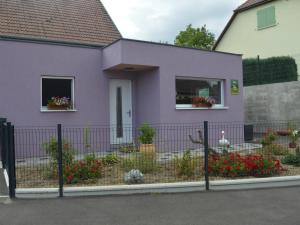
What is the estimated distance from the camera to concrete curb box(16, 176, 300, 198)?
23.6ft

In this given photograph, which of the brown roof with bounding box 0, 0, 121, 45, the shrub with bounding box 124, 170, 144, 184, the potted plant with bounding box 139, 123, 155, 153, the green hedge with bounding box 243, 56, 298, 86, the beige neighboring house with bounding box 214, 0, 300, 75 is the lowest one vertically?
the shrub with bounding box 124, 170, 144, 184

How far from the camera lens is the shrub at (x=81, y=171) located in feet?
25.9

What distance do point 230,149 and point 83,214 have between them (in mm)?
5924

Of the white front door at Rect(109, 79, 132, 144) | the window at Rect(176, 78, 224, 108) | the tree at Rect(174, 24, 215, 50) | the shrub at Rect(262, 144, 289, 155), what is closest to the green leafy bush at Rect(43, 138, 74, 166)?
the white front door at Rect(109, 79, 132, 144)

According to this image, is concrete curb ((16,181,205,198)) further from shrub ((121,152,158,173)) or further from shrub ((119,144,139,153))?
shrub ((119,144,139,153))

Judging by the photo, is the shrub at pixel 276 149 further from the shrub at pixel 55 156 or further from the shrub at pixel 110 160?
the shrub at pixel 55 156

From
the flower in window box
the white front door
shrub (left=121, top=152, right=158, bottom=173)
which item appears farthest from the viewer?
the flower in window box

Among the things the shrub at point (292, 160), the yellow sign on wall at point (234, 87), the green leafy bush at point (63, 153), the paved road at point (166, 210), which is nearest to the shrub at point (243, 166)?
the paved road at point (166, 210)

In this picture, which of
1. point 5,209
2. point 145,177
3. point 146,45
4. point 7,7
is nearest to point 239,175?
point 145,177

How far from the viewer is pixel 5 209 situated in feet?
21.1

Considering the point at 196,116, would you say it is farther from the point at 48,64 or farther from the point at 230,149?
the point at 48,64

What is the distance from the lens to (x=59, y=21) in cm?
1532

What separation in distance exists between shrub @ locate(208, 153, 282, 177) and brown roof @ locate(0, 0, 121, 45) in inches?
296

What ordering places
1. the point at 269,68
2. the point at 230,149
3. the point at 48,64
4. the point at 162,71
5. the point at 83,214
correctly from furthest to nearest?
the point at 269,68, the point at 162,71, the point at 48,64, the point at 230,149, the point at 83,214
